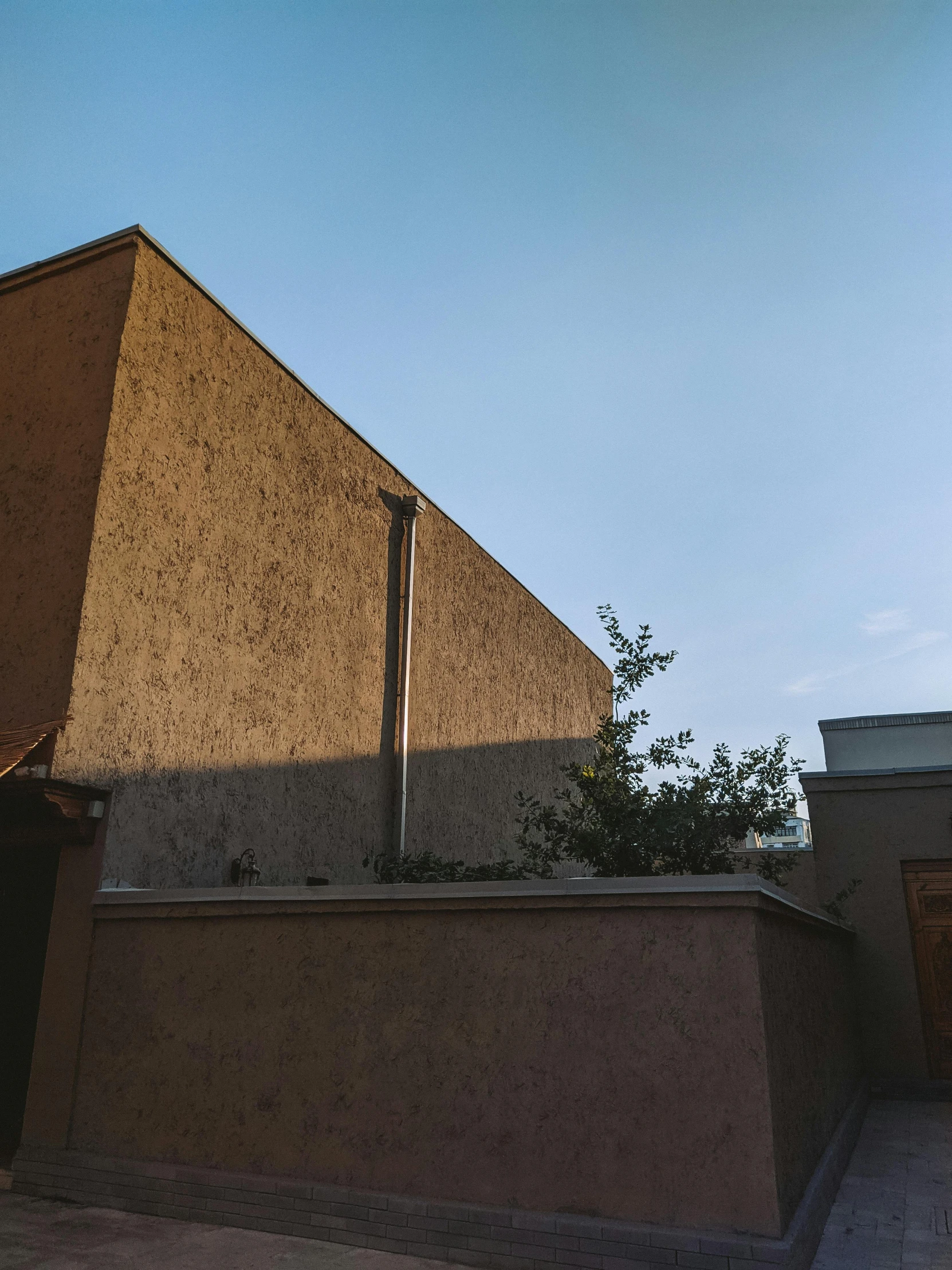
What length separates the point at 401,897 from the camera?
5562 mm

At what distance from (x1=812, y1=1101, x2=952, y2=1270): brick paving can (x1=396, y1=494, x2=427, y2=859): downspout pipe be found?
5.04 metres

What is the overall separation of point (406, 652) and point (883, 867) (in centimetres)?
681

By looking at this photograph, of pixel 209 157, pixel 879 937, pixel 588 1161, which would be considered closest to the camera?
pixel 588 1161

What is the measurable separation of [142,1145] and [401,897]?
2.48 m

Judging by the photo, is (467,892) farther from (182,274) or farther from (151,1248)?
(182,274)

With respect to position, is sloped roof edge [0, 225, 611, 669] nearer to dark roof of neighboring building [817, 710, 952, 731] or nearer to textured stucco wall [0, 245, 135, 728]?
textured stucco wall [0, 245, 135, 728]

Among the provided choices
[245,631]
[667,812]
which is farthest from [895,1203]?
[245,631]

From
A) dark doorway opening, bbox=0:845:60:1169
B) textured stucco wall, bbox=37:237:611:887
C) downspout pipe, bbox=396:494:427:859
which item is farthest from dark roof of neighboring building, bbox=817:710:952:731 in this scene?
dark doorway opening, bbox=0:845:60:1169

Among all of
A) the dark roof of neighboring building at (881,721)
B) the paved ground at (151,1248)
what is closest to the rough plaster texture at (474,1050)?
the paved ground at (151,1248)

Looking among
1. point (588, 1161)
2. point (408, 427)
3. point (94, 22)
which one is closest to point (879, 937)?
point (588, 1161)

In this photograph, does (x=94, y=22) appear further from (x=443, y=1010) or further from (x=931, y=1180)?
(x=931, y=1180)

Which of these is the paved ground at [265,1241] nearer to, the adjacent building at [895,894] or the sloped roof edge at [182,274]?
the adjacent building at [895,894]

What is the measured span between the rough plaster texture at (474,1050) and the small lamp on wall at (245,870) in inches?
50.9

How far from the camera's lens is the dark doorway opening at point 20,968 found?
7.96 metres
